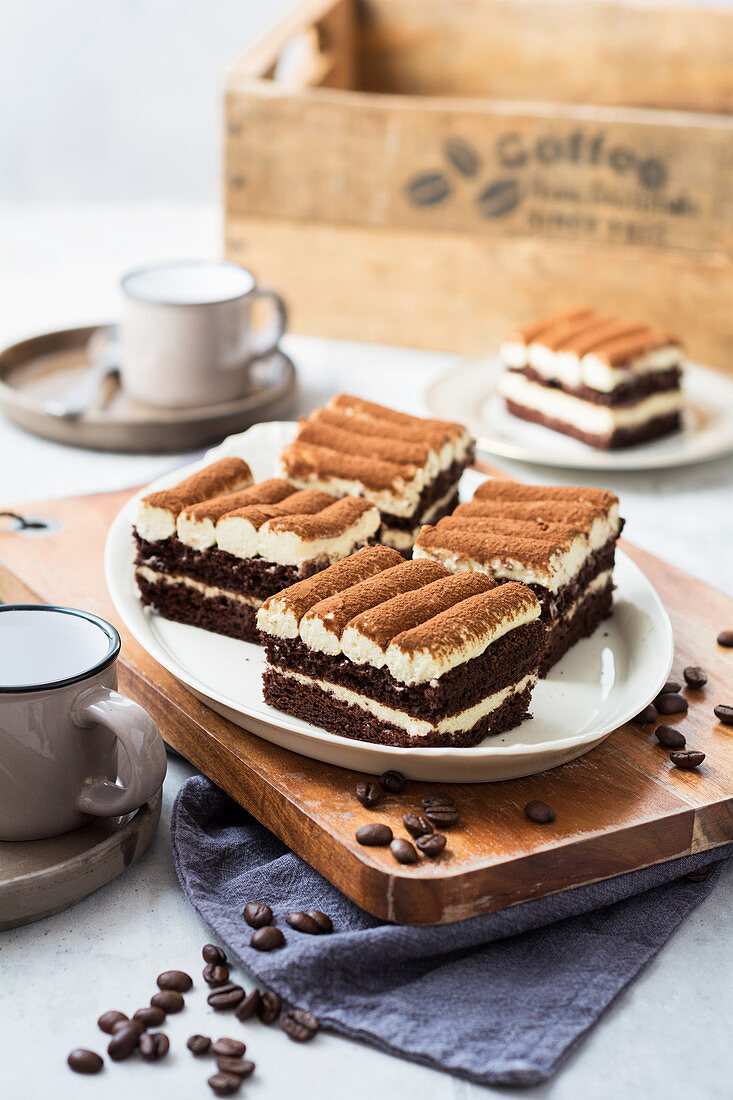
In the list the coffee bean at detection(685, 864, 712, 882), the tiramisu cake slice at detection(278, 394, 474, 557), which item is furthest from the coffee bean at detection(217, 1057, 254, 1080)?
the tiramisu cake slice at detection(278, 394, 474, 557)

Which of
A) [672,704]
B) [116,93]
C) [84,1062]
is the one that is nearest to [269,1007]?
[84,1062]

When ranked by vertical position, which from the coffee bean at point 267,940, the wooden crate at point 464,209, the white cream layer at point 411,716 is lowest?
the coffee bean at point 267,940

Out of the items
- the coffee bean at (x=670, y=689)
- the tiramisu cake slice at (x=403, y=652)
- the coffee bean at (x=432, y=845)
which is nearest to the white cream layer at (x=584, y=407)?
the coffee bean at (x=670, y=689)

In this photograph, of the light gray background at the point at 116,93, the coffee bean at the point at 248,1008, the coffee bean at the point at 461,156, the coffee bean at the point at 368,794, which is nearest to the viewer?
the coffee bean at the point at 248,1008

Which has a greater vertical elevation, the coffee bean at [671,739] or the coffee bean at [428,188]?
the coffee bean at [428,188]

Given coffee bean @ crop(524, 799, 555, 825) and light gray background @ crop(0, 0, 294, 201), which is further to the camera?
light gray background @ crop(0, 0, 294, 201)

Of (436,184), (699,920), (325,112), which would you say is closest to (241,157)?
(325,112)

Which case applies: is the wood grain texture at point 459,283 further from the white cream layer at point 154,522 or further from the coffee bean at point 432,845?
the coffee bean at point 432,845

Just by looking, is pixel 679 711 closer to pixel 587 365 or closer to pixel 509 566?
pixel 509 566

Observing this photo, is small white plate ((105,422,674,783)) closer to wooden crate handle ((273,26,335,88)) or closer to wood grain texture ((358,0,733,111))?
wooden crate handle ((273,26,335,88))
